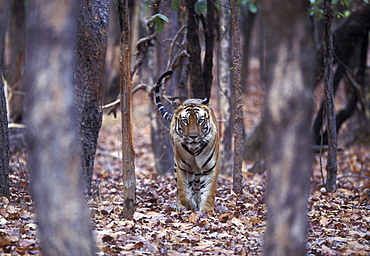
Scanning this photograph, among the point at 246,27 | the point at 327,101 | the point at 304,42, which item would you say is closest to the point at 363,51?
the point at 327,101

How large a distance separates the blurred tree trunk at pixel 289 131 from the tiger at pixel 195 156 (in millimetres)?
3400

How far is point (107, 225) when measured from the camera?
5355mm

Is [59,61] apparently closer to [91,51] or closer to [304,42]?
[304,42]

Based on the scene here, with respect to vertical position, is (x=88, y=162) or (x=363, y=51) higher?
(x=363, y=51)

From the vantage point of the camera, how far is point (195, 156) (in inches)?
273

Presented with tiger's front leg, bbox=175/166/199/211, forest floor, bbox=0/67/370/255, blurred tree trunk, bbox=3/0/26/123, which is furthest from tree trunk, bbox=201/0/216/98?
blurred tree trunk, bbox=3/0/26/123

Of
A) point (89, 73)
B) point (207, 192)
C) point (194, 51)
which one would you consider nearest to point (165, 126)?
point (194, 51)

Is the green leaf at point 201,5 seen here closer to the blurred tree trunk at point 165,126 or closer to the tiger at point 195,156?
the tiger at point 195,156

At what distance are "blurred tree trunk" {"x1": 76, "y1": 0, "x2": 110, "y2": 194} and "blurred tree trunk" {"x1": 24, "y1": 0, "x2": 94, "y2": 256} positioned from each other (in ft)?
10.4

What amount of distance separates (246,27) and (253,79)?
23.0 feet

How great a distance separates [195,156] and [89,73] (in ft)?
5.82

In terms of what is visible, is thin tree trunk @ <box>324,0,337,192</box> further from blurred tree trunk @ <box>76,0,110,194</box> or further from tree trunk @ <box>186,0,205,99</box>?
blurred tree trunk @ <box>76,0,110,194</box>

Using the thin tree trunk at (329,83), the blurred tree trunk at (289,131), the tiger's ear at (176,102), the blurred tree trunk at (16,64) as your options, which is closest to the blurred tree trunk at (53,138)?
the blurred tree trunk at (289,131)

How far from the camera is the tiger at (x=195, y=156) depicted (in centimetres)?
685
